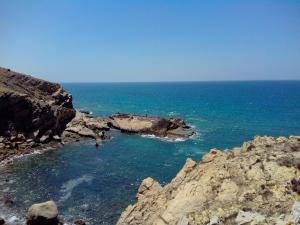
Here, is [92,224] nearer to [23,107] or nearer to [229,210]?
[229,210]

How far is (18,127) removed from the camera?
82.3 metres

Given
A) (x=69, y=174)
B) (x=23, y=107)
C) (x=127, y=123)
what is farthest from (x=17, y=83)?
(x=69, y=174)

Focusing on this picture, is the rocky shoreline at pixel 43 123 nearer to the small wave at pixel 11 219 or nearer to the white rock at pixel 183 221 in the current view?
the small wave at pixel 11 219

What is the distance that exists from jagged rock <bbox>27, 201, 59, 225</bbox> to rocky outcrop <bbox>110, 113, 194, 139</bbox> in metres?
55.0

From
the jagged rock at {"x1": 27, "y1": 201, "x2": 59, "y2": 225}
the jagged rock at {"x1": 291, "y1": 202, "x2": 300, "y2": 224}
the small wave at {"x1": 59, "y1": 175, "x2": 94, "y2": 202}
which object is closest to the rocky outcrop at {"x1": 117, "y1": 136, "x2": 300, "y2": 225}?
the jagged rock at {"x1": 291, "y1": 202, "x2": 300, "y2": 224}

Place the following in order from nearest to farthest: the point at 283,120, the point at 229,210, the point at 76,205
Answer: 1. the point at 229,210
2. the point at 76,205
3. the point at 283,120

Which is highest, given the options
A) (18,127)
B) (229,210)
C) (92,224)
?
(229,210)

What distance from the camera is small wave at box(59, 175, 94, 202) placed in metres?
53.3

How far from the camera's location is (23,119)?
275 ft

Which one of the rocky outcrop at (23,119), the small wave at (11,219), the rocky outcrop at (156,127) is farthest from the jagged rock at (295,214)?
the rocky outcrop at (156,127)

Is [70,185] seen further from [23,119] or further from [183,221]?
[183,221]

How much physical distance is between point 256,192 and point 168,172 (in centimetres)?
4583

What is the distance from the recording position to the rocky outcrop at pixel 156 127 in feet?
322

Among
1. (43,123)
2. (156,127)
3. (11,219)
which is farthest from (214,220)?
(156,127)
